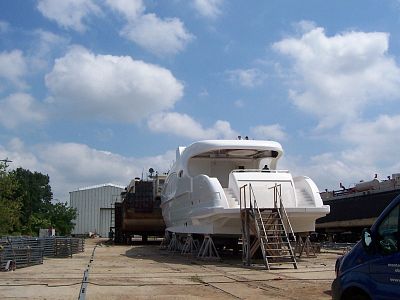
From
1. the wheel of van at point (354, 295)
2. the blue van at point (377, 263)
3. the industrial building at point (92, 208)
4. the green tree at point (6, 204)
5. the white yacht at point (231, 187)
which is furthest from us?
the industrial building at point (92, 208)

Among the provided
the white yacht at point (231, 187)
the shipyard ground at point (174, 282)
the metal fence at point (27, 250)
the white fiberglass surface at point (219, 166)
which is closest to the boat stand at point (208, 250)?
the white yacht at point (231, 187)

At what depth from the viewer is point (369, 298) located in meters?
5.82

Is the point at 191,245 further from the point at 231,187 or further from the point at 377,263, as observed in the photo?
the point at 377,263

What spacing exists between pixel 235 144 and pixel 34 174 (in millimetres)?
81607

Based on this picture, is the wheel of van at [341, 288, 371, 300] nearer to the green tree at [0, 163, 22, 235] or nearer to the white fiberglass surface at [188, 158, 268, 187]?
the white fiberglass surface at [188, 158, 268, 187]

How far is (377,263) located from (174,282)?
332 inches

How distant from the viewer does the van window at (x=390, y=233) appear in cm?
546

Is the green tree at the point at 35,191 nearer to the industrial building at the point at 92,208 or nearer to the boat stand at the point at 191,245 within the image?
the industrial building at the point at 92,208

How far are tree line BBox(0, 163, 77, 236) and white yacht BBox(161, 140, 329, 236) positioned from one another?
53.2 ft

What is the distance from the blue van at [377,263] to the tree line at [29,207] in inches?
1312

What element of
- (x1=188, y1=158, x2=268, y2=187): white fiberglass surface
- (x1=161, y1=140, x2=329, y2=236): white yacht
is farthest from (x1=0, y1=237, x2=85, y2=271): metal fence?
(x1=188, y1=158, x2=268, y2=187): white fiberglass surface

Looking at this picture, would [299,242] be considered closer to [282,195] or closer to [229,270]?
[282,195]

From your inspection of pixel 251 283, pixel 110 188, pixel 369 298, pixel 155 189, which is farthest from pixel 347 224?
pixel 110 188

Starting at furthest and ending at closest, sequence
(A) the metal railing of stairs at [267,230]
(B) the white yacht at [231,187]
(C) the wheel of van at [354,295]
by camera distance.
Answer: (B) the white yacht at [231,187] < (A) the metal railing of stairs at [267,230] < (C) the wheel of van at [354,295]
